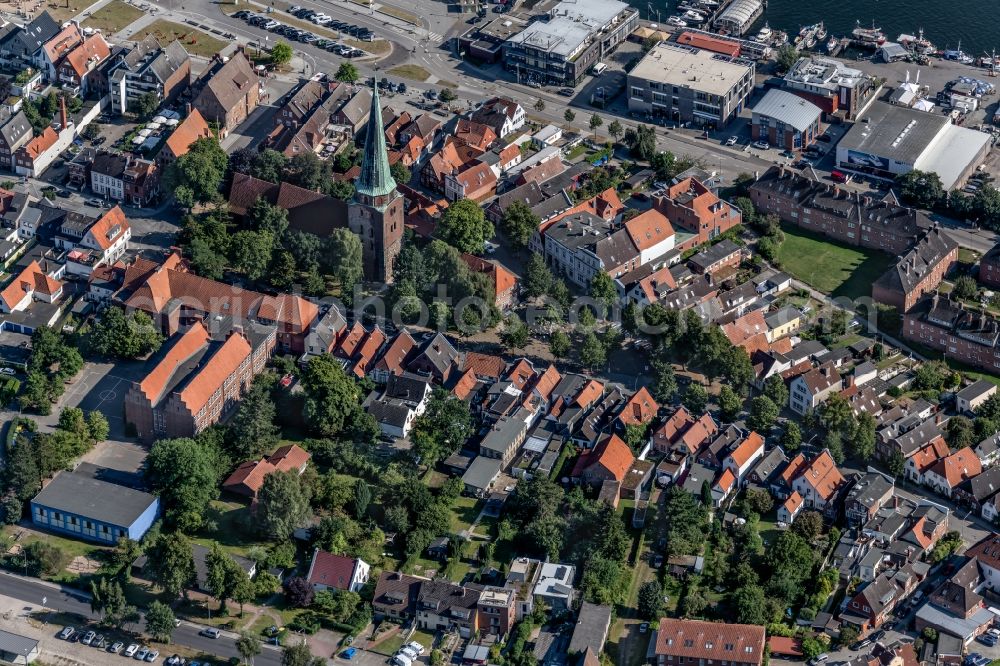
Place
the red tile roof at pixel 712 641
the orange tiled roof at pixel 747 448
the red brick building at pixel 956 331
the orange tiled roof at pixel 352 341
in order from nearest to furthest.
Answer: the red tile roof at pixel 712 641, the orange tiled roof at pixel 747 448, the orange tiled roof at pixel 352 341, the red brick building at pixel 956 331

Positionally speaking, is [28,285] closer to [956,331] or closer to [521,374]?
[521,374]

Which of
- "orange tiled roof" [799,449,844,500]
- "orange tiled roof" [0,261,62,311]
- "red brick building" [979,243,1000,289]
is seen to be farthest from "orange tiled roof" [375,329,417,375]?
"red brick building" [979,243,1000,289]

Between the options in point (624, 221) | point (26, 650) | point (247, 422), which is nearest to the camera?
point (26, 650)

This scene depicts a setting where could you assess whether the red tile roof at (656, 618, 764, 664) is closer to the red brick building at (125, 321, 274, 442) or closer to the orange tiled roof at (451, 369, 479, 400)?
the orange tiled roof at (451, 369, 479, 400)

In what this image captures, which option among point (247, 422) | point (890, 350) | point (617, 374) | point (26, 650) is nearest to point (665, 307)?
point (617, 374)

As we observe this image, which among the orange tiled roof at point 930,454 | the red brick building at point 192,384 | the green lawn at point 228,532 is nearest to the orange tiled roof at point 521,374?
the red brick building at point 192,384

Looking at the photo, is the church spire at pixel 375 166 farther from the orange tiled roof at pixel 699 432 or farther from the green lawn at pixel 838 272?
the green lawn at pixel 838 272

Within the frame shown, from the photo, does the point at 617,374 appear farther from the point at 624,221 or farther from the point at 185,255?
the point at 185,255
